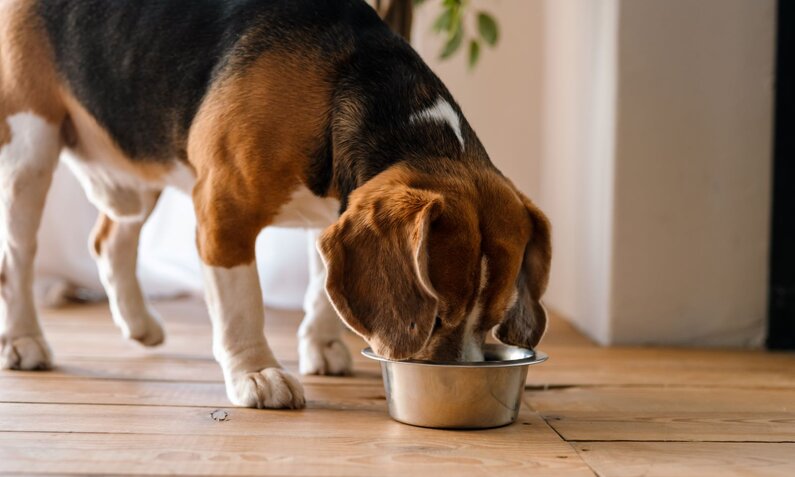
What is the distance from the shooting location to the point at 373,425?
2131 mm

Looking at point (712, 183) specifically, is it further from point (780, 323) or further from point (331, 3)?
point (331, 3)

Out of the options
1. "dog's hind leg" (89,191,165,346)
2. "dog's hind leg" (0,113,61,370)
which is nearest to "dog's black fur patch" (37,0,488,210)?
"dog's hind leg" (0,113,61,370)

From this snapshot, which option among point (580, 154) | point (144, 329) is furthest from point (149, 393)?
point (580, 154)

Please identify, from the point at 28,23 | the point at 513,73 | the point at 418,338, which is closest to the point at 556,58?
the point at 513,73

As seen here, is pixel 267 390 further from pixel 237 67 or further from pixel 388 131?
pixel 237 67

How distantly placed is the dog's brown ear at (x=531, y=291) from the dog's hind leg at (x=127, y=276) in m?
1.27

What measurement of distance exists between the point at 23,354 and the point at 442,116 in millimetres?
1335

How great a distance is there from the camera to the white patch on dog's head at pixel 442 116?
7.20ft

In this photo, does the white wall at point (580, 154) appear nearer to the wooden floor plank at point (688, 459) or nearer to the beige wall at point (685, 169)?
the beige wall at point (685, 169)

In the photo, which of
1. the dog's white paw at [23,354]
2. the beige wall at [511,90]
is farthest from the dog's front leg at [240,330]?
the beige wall at [511,90]

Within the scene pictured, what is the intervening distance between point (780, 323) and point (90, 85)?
7.73ft

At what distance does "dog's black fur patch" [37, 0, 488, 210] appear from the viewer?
220cm

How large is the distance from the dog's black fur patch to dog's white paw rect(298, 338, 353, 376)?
646 millimetres

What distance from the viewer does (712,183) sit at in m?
3.35
